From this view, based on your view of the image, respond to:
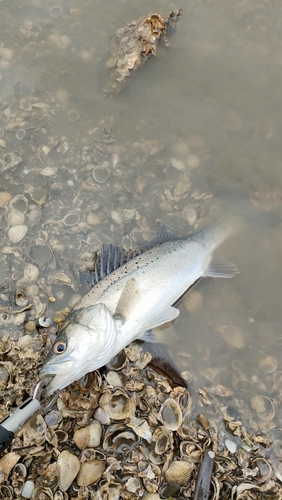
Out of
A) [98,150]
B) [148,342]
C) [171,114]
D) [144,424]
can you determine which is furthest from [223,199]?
[144,424]

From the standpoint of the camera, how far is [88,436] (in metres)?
3.18

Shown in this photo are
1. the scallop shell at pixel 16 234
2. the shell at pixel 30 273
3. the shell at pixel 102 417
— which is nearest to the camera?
the shell at pixel 102 417

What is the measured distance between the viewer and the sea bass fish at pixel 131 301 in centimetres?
300

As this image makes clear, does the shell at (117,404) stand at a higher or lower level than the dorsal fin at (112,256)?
lower

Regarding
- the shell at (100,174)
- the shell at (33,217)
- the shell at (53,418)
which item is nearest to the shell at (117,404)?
the shell at (53,418)

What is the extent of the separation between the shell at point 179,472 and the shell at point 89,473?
0.57 metres

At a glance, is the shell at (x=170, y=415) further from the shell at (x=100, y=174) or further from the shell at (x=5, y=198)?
the shell at (x=5, y=198)

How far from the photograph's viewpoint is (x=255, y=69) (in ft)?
14.9

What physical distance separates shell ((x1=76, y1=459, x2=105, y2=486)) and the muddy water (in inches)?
45.3

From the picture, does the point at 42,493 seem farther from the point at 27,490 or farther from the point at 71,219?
the point at 71,219

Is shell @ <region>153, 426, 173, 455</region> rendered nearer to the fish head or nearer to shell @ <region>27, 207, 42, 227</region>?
the fish head

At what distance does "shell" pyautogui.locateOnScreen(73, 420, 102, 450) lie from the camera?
10.3ft

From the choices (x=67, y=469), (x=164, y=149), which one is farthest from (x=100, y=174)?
(x=67, y=469)

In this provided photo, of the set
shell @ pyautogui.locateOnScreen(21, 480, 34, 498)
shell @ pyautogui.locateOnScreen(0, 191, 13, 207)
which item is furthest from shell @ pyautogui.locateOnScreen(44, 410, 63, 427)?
shell @ pyautogui.locateOnScreen(0, 191, 13, 207)
